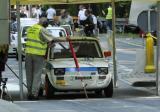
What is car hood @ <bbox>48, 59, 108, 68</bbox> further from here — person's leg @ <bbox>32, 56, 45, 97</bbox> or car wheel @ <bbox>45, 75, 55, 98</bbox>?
car wheel @ <bbox>45, 75, 55, 98</bbox>

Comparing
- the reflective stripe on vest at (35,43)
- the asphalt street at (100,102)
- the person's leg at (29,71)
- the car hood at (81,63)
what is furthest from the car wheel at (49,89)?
the reflective stripe on vest at (35,43)

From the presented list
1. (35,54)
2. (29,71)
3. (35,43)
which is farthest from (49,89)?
(35,43)

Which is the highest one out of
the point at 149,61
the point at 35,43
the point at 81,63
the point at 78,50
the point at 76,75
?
the point at 35,43

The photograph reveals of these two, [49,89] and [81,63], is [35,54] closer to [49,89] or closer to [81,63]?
[49,89]

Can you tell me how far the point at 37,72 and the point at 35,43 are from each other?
0.75 metres

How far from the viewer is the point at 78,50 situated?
17.5 metres

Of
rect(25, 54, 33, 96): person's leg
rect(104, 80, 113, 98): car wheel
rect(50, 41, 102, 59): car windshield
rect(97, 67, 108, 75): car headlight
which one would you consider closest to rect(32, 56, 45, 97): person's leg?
rect(25, 54, 33, 96): person's leg

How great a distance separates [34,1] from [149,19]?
139 inches

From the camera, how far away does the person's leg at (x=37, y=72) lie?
55.0 ft

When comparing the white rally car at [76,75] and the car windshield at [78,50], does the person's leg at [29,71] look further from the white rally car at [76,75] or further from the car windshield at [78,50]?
the car windshield at [78,50]

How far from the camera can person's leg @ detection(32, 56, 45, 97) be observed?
16.8 m

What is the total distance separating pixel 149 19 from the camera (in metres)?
19.6

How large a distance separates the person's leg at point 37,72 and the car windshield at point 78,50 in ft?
1.73

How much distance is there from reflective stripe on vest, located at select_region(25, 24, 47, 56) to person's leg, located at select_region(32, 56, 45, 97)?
0.19 metres
